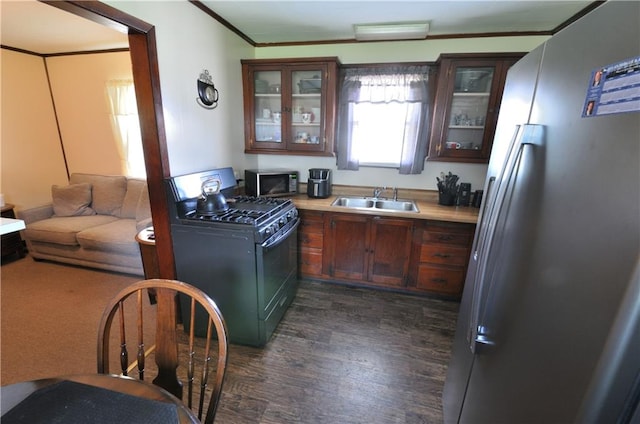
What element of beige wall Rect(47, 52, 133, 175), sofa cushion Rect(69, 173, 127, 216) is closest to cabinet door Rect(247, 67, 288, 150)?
beige wall Rect(47, 52, 133, 175)

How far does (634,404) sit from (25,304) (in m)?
3.86

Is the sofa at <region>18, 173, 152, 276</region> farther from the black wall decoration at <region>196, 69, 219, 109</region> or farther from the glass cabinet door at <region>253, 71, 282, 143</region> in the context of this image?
the glass cabinet door at <region>253, 71, 282, 143</region>

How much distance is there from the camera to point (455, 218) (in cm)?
238

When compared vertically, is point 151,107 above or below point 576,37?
below

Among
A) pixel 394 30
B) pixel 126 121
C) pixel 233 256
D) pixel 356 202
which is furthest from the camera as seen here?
pixel 126 121

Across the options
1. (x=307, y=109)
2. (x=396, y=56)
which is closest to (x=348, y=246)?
(x=307, y=109)

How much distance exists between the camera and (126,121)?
3.43 m

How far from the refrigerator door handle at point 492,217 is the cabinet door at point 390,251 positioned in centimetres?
137

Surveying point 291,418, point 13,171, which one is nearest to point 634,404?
point 291,418

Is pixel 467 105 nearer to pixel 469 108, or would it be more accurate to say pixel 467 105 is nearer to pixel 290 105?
pixel 469 108

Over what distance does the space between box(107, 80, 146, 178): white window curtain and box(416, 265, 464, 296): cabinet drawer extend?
3505 mm

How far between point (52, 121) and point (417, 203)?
16.1 feet

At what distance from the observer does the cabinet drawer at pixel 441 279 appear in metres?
2.56

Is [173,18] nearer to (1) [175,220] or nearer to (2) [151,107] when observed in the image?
(2) [151,107]
